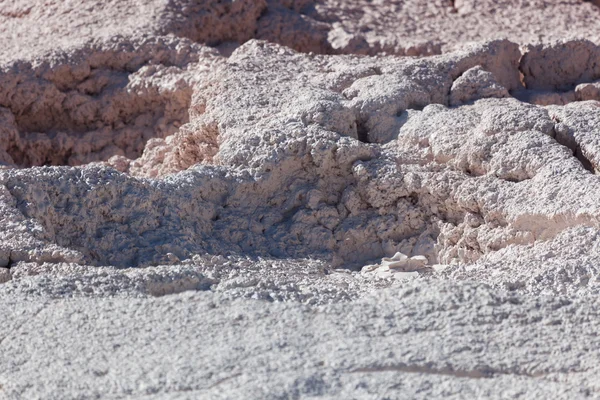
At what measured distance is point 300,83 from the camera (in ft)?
11.4

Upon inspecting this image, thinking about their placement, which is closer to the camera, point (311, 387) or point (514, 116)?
point (311, 387)

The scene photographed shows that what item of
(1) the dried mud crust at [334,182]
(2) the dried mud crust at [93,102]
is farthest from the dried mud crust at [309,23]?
(1) the dried mud crust at [334,182]

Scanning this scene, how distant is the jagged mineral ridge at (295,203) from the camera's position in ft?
6.79

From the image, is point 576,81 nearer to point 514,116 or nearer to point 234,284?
point 514,116

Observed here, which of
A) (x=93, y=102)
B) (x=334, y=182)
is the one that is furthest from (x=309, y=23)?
(x=334, y=182)

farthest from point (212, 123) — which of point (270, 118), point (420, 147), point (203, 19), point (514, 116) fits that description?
point (203, 19)

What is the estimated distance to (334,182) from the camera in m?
3.09

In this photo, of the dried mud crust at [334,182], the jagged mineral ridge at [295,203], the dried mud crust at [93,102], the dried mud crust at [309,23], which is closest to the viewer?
the jagged mineral ridge at [295,203]

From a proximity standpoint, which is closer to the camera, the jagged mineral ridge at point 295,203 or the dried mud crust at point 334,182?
the jagged mineral ridge at point 295,203

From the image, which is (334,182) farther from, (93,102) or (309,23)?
(309,23)

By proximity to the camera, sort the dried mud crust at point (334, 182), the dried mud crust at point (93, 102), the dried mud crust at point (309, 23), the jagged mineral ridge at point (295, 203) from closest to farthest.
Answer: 1. the jagged mineral ridge at point (295, 203)
2. the dried mud crust at point (334, 182)
3. the dried mud crust at point (93, 102)
4. the dried mud crust at point (309, 23)

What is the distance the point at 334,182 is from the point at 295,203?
0.42ft

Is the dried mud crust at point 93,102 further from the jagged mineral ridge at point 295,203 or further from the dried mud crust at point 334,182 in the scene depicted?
the dried mud crust at point 334,182

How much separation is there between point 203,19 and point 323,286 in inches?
85.6
